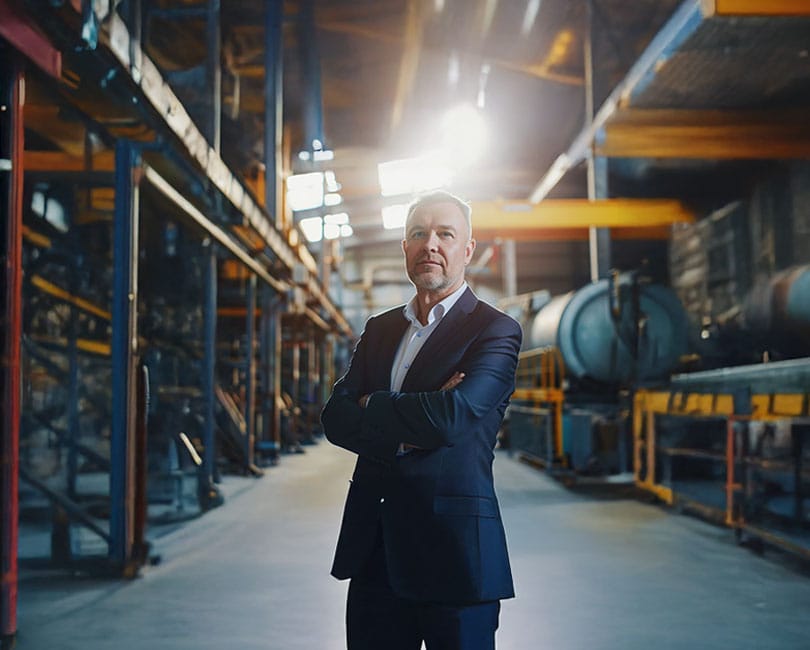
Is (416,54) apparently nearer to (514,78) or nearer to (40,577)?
(514,78)

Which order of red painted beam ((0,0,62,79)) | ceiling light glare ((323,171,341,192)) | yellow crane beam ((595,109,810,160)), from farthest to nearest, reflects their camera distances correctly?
ceiling light glare ((323,171,341,192))
yellow crane beam ((595,109,810,160))
red painted beam ((0,0,62,79))

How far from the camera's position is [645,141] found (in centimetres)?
1122

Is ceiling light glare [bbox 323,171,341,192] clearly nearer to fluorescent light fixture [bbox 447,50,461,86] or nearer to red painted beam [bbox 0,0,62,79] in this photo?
fluorescent light fixture [bbox 447,50,461,86]

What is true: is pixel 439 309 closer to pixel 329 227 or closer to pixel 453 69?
pixel 453 69

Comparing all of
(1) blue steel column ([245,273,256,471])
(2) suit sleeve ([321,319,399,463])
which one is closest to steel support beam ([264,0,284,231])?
(1) blue steel column ([245,273,256,471])

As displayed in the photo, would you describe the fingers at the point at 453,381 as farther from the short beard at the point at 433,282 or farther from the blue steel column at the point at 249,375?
the blue steel column at the point at 249,375

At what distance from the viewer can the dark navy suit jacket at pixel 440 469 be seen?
205cm

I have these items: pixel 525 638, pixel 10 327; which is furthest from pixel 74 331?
pixel 525 638

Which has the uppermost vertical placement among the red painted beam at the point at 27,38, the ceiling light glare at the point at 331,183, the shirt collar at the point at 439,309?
the ceiling light glare at the point at 331,183

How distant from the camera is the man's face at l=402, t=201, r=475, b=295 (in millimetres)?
2227

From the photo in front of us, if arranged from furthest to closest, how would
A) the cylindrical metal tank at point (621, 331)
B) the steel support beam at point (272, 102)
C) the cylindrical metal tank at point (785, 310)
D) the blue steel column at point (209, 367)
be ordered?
the steel support beam at point (272, 102), the cylindrical metal tank at point (621, 331), the blue steel column at point (209, 367), the cylindrical metal tank at point (785, 310)

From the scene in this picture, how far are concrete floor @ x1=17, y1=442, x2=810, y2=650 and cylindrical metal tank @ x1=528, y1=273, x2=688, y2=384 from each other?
3.15 m

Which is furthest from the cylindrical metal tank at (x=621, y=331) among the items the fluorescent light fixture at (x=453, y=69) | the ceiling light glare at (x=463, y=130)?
the ceiling light glare at (x=463, y=130)

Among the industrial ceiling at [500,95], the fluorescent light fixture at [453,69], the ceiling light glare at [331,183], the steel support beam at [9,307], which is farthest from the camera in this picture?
the ceiling light glare at [331,183]
